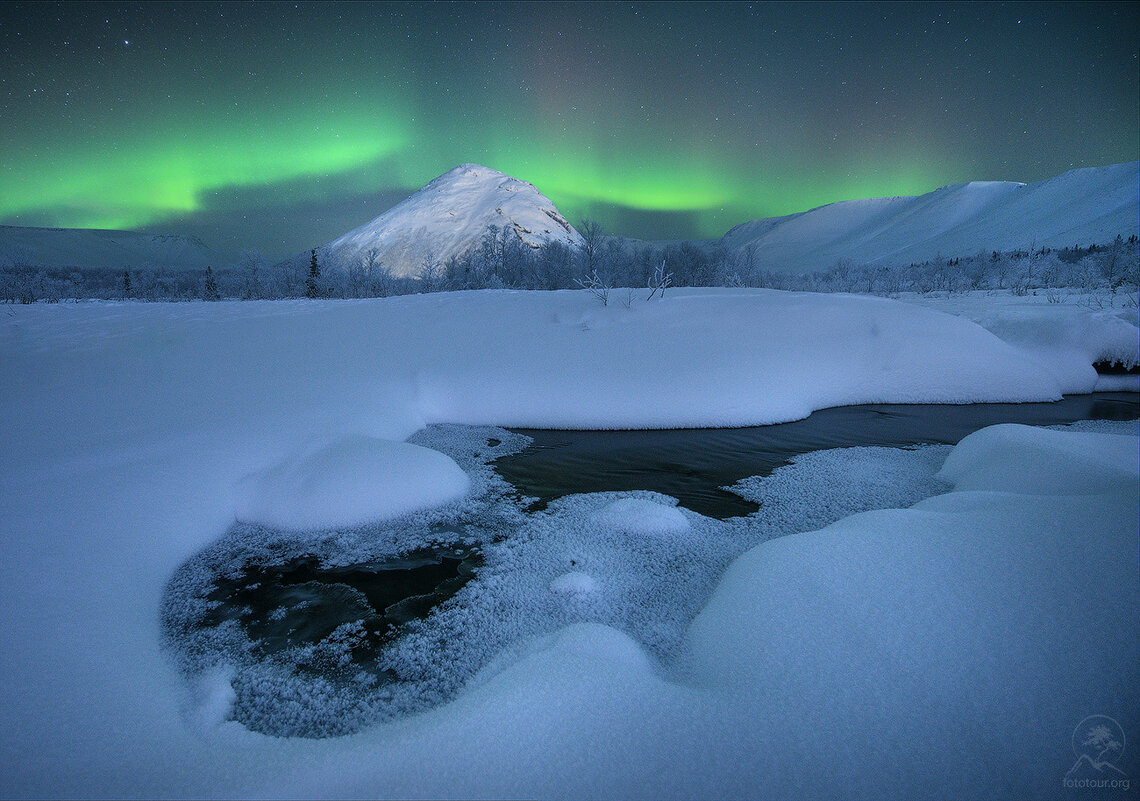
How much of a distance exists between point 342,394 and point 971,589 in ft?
22.4

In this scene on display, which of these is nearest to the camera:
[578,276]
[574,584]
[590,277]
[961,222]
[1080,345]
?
[574,584]

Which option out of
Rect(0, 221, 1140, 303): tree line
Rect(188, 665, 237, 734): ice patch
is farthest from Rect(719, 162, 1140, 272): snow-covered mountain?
Rect(188, 665, 237, 734): ice patch

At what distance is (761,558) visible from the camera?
10.4ft

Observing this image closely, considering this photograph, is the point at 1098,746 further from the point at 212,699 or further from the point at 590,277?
the point at 590,277

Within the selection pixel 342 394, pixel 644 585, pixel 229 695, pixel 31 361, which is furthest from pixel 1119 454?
pixel 31 361

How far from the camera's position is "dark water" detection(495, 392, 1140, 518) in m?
5.39

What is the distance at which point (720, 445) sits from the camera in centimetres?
700

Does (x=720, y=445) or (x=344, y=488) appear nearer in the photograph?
(x=344, y=488)

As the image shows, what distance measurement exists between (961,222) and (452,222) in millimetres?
138446

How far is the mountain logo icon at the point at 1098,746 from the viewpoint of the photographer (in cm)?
164

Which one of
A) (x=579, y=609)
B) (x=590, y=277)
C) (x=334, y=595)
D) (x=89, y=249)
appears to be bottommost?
(x=334, y=595)

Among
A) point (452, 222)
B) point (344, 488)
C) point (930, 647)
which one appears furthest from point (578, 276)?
point (452, 222)

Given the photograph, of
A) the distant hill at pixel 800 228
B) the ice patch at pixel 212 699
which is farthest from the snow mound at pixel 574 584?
the distant hill at pixel 800 228

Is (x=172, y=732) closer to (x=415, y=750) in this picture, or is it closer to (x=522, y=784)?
(x=415, y=750)
